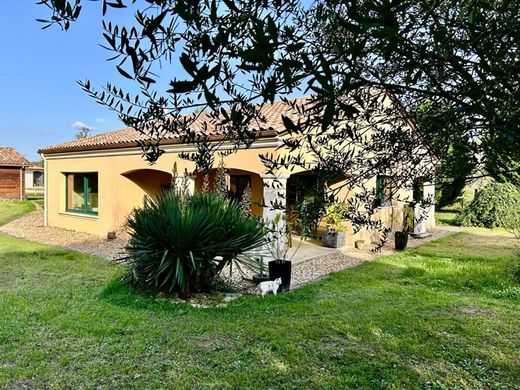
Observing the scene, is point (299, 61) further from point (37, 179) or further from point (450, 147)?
point (37, 179)

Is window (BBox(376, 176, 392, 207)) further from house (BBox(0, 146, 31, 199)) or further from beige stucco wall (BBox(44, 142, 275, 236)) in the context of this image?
house (BBox(0, 146, 31, 199))

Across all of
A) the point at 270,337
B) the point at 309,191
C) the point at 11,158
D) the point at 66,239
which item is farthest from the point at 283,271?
the point at 11,158

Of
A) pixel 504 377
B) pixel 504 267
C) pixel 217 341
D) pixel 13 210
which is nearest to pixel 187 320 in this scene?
pixel 217 341

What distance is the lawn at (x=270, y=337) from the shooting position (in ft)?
13.5

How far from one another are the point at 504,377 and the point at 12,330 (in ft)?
20.2

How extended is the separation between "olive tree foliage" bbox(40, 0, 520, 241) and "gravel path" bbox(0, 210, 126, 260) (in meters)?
9.94

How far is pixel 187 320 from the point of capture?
586 cm

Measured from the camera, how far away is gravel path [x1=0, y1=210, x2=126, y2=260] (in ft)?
40.7

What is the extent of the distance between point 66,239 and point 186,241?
32.0 feet

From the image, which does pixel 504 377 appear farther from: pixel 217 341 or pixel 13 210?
pixel 13 210

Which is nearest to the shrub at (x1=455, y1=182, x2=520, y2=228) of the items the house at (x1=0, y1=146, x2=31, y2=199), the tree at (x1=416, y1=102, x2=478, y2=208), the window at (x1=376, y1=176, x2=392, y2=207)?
the window at (x1=376, y1=176, x2=392, y2=207)

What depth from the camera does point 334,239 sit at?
513 inches

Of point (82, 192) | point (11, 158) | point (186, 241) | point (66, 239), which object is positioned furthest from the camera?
point (11, 158)

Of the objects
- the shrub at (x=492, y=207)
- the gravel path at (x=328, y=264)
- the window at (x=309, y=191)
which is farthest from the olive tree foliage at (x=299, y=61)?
the shrub at (x=492, y=207)
